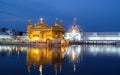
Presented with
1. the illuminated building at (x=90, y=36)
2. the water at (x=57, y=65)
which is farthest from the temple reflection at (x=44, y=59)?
the illuminated building at (x=90, y=36)

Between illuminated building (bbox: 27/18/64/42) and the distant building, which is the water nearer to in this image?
illuminated building (bbox: 27/18/64/42)

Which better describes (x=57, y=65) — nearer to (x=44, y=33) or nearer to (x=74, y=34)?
(x=44, y=33)

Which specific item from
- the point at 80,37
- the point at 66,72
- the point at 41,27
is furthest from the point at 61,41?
the point at 66,72

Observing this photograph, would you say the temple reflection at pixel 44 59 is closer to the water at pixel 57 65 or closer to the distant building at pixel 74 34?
the water at pixel 57 65

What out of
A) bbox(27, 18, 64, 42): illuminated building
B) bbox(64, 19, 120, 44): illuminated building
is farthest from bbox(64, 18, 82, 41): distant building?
bbox(27, 18, 64, 42): illuminated building

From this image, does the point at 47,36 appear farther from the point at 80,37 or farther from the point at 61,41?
the point at 80,37

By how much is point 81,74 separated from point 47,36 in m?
29.0

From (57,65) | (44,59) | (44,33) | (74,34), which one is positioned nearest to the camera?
(57,65)

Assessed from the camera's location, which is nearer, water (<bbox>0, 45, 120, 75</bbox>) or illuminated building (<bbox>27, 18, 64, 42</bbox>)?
water (<bbox>0, 45, 120, 75</bbox>)

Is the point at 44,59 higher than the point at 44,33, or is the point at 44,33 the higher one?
the point at 44,33

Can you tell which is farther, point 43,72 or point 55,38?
point 55,38

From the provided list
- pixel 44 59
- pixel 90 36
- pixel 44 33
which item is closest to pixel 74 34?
pixel 90 36

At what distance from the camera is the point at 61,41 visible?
3775cm

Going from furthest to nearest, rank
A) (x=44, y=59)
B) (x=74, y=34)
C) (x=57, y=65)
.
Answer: (x=74, y=34) < (x=44, y=59) < (x=57, y=65)
